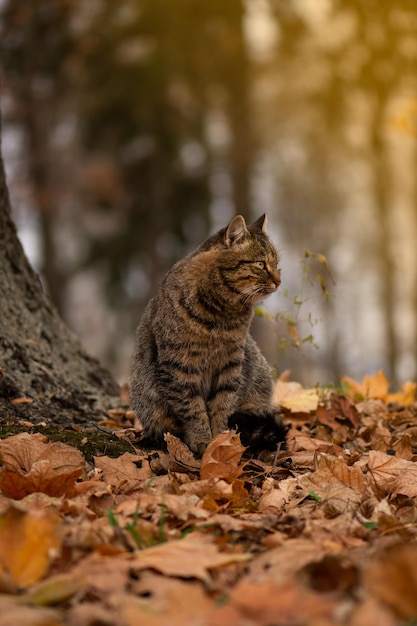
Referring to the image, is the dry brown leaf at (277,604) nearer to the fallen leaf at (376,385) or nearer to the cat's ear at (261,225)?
the cat's ear at (261,225)

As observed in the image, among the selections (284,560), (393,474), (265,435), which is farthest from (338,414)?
(284,560)

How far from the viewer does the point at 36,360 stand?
4.02 metres

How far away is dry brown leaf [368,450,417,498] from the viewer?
2.77 m

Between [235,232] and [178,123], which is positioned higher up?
[178,123]

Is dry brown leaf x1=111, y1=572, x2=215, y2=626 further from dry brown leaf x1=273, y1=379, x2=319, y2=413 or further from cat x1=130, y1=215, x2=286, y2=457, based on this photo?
dry brown leaf x1=273, y1=379, x2=319, y2=413

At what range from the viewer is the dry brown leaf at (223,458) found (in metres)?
2.88

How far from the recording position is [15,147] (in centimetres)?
1298

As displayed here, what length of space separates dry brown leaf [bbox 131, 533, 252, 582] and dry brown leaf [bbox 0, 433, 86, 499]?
716mm

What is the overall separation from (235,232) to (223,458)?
146 cm

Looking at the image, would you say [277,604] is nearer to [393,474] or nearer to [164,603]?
[164,603]

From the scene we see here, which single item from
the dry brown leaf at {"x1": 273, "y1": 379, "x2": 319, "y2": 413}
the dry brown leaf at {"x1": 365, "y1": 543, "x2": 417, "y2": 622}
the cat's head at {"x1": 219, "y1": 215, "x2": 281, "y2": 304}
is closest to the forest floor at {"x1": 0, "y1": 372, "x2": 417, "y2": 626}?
the dry brown leaf at {"x1": 365, "y1": 543, "x2": 417, "y2": 622}

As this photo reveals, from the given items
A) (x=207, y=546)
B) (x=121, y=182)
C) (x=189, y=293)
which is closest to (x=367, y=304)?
(x=121, y=182)

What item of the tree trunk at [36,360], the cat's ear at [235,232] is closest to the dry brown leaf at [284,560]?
the tree trunk at [36,360]

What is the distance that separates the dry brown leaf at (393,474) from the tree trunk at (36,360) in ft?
5.54
